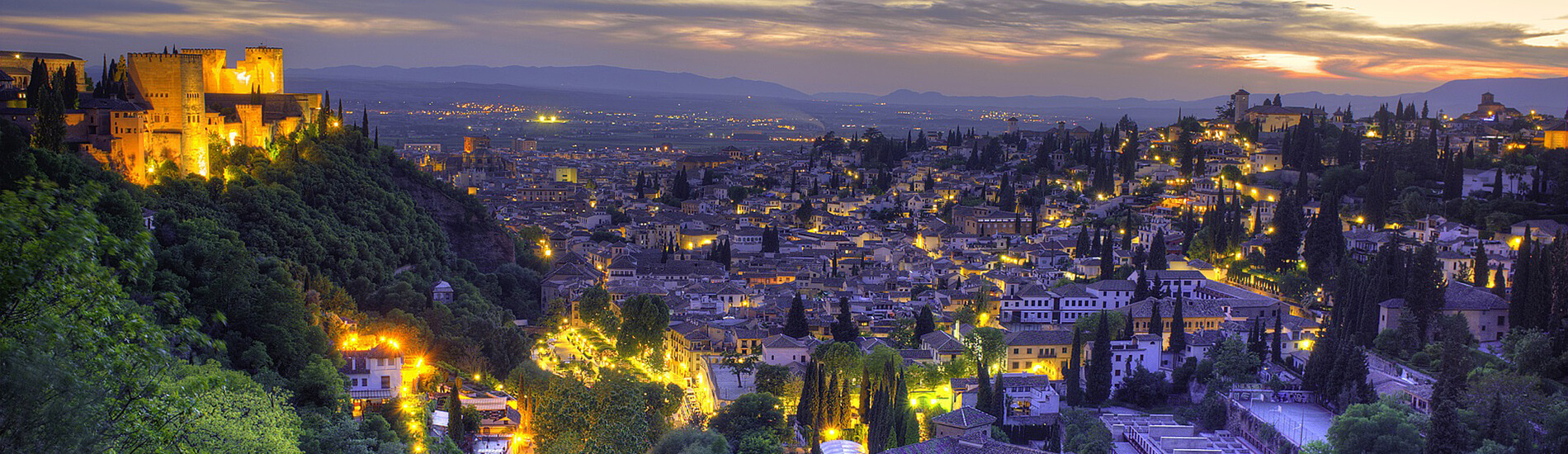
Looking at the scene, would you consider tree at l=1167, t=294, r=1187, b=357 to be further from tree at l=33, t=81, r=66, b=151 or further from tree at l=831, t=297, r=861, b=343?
tree at l=33, t=81, r=66, b=151

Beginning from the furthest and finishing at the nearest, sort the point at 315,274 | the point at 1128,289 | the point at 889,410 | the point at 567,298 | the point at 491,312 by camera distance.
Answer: the point at 567,298 < the point at 1128,289 < the point at 491,312 < the point at 315,274 < the point at 889,410

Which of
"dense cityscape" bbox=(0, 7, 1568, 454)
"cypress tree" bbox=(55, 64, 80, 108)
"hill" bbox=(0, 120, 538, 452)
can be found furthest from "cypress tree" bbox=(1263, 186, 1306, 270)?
"cypress tree" bbox=(55, 64, 80, 108)

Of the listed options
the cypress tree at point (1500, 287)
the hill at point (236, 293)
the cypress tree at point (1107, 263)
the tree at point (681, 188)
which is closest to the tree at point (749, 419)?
the hill at point (236, 293)

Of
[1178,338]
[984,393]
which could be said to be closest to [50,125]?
[984,393]

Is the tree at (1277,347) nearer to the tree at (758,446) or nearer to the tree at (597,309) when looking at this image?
the tree at (758,446)

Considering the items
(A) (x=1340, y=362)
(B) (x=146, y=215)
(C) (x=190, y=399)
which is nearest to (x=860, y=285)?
(A) (x=1340, y=362)

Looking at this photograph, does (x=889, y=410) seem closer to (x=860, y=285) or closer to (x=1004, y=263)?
(x=860, y=285)

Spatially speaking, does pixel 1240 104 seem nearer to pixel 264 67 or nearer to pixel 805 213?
pixel 805 213
